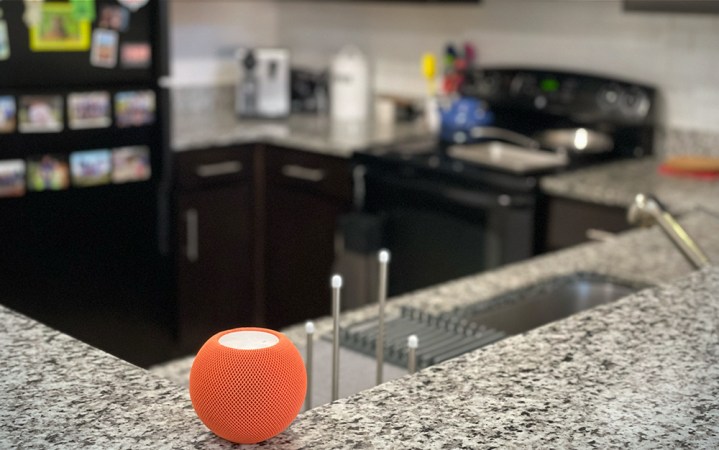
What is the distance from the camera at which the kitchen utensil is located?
11.1 feet

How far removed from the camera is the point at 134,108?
11.4 ft

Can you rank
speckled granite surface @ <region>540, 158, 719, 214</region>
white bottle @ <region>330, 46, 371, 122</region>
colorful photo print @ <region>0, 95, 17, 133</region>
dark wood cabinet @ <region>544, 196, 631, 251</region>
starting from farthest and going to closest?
white bottle @ <region>330, 46, 371, 122</region> < colorful photo print @ <region>0, 95, 17, 133</region> < dark wood cabinet @ <region>544, 196, 631, 251</region> < speckled granite surface @ <region>540, 158, 719, 214</region>

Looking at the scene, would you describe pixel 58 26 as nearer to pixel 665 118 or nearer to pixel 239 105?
pixel 239 105

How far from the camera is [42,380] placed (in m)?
1.13

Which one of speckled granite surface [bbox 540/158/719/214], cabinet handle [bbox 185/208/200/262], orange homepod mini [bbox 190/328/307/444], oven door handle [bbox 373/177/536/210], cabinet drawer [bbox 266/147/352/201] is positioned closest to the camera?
orange homepod mini [bbox 190/328/307/444]

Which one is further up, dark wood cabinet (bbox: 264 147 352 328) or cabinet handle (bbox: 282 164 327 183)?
cabinet handle (bbox: 282 164 327 183)

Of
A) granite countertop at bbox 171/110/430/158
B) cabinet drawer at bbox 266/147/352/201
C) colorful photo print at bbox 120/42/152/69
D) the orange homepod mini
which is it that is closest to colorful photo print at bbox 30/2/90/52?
colorful photo print at bbox 120/42/152/69

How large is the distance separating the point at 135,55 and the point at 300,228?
894 millimetres

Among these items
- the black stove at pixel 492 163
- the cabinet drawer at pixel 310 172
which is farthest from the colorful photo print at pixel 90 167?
the black stove at pixel 492 163

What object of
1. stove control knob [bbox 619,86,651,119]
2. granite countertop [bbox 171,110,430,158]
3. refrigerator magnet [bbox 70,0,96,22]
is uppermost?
refrigerator magnet [bbox 70,0,96,22]

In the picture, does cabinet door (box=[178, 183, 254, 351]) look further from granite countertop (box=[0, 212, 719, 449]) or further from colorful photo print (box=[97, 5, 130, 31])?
granite countertop (box=[0, 212, 719, 449])

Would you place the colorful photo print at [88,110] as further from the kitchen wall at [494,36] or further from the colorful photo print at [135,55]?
the kitchen wall at [494,36]

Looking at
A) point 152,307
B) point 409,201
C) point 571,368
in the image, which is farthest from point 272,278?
point 571,368

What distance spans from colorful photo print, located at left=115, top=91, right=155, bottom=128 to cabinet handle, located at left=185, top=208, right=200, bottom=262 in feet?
1.30
